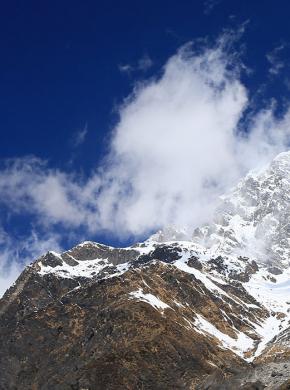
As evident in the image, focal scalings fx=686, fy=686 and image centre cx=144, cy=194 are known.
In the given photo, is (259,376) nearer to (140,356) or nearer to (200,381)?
(200,381)

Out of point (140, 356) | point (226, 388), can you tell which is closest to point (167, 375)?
point (140, 356)

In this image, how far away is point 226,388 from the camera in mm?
177250

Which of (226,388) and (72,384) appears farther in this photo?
(72,384)

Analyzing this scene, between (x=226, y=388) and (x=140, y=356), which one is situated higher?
(x=140, y=356)

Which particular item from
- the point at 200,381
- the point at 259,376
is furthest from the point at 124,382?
the point at 259,376

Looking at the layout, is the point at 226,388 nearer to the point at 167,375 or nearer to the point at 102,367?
→ the point at 167,375

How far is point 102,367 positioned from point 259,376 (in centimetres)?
4416

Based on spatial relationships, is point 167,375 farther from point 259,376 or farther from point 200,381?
point 259,376

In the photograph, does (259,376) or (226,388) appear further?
(259,376)

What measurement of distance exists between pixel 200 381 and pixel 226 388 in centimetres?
1901

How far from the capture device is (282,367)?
647 feet

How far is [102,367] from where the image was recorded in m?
195

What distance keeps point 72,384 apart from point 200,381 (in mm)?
36373

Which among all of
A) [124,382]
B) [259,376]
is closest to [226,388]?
[259,376]
